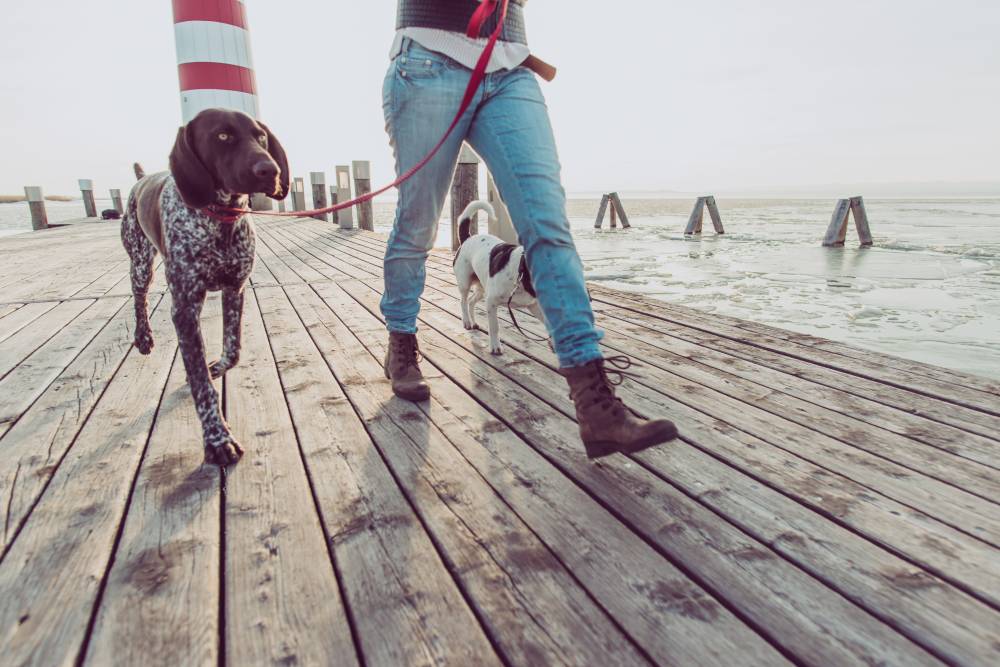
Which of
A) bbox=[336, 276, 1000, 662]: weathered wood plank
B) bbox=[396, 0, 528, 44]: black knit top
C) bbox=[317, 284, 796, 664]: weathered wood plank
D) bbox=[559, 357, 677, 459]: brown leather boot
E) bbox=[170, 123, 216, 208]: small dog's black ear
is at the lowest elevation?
bbox=[317, 284, 796, 664]: weathered wood plank

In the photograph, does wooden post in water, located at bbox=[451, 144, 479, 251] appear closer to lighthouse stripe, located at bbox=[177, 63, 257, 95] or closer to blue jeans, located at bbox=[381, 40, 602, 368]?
blue jeans, located at bbox=[381, 40, 602, 368]

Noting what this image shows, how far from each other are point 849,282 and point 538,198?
5.80m

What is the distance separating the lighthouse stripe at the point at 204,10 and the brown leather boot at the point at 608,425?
15351mm

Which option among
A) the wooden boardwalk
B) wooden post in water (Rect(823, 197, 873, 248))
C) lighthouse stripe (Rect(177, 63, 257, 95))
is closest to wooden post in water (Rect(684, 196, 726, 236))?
wooden post in water (Rect(823, 197, 873, 248))

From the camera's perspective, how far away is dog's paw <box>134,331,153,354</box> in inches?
126

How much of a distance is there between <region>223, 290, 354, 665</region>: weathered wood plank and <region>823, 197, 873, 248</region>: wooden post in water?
420 inches

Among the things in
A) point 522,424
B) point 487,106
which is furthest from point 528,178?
point 522,424

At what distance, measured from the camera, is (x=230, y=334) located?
273 centimetres

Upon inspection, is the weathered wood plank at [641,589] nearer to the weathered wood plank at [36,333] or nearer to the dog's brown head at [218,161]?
the dog's brown head at [218,161]

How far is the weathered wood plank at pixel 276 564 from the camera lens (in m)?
1.17

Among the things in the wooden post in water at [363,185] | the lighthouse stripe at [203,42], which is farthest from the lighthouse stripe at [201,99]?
the wooden post in water at [363,185]

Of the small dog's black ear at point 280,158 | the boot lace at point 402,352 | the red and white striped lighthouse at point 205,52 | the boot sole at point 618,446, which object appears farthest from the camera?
the red and white striped lighthouse at point 205,52

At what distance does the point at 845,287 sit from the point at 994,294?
1.27 m

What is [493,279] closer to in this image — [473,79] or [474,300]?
[474,300]
